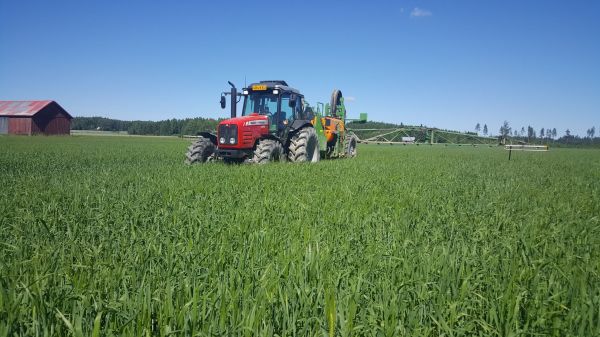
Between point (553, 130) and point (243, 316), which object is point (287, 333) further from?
point (553, 130)

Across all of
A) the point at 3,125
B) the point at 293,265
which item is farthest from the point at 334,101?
the point at 3,125

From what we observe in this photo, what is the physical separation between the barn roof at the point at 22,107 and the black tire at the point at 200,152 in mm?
45037

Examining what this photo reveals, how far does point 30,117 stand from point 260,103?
152 feet

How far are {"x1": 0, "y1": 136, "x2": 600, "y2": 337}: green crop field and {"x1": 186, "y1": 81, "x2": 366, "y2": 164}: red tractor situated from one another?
4.50 metres

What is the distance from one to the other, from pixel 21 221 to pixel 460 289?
392 centimetres

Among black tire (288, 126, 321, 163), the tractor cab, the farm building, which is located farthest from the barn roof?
black tire (288, 126, 321, 163)

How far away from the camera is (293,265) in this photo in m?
2.26

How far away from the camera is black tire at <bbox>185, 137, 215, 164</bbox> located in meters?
10.1

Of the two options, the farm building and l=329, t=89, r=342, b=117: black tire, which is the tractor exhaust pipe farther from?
the farm building

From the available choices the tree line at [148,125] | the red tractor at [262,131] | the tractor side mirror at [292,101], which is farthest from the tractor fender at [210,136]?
the tree line at [148,125]

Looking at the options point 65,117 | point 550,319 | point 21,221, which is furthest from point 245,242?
point 65,117

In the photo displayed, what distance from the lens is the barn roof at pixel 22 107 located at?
43656mm

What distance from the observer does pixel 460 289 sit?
210cm

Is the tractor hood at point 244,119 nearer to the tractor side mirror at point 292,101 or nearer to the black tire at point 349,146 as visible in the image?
the tractor side mirror at point 292,101
